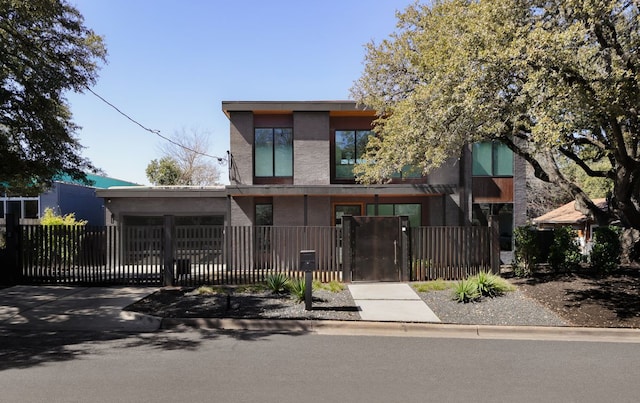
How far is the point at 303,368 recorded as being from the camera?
6.00 m

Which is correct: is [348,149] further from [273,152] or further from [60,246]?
[60,246]

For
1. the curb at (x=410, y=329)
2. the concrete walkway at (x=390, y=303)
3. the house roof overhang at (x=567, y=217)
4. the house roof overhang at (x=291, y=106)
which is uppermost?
the house roof overhang at (x=291, y=106)

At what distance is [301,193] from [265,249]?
3.52m

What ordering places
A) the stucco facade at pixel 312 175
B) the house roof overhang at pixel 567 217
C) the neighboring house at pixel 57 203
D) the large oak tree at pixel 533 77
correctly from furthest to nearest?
the house roof overhang at pixel 567 217
the neighboring house at pixel 57 203
the stucco facade at pixel 312 175
the large oak tree at pixel 533 77

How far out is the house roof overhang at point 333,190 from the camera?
52.3ft

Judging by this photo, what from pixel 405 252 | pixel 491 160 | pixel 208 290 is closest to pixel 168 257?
pixel 208 290

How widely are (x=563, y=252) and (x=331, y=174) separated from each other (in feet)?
28.3

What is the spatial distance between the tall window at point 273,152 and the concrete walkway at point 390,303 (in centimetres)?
672

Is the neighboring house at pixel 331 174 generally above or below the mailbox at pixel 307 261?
above

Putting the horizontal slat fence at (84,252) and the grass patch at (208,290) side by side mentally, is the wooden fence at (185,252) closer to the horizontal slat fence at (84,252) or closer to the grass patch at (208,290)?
the horizontal slat fence at (84,252)

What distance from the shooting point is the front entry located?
1257 cm

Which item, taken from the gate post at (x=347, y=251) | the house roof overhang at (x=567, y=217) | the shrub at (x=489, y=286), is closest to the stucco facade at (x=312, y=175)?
the gate post at (x=347, y=251)

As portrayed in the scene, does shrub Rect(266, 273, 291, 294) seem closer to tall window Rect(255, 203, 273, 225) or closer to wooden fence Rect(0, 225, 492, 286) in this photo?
wooden fence Rect(0, 225, 492, 286)

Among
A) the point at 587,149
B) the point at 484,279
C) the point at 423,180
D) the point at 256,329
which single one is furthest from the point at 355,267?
the point at 587,149
